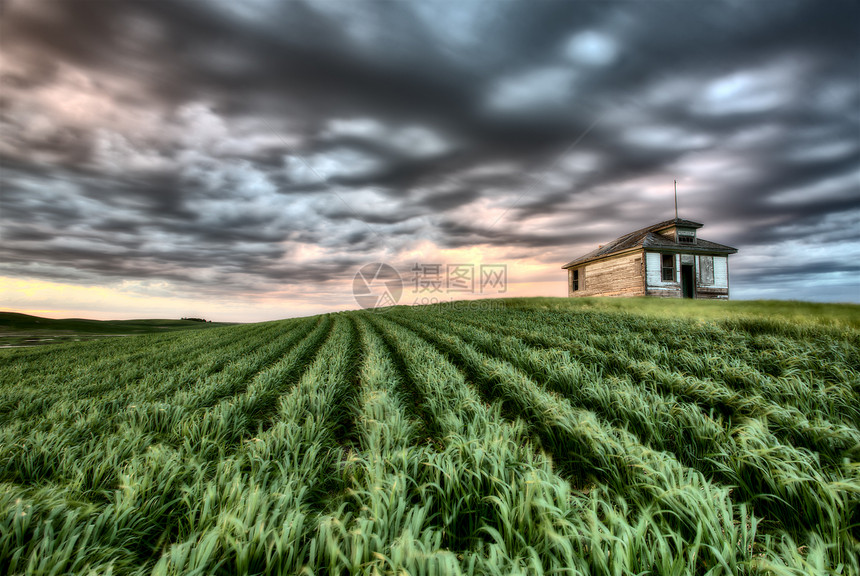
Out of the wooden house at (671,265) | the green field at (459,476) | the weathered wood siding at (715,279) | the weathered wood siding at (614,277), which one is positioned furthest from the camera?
the weathered wood siding at (715,279)

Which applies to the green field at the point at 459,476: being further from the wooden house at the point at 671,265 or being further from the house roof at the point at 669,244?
the house roof at the point at 669,244

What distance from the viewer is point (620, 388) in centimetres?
484

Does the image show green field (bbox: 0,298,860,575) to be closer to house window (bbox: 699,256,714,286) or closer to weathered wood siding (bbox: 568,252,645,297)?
weathered wood siding (bbox: 568,252,645,297)

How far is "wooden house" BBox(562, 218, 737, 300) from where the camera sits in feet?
73.8

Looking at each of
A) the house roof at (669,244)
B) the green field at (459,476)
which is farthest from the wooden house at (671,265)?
the green field at (459,476)

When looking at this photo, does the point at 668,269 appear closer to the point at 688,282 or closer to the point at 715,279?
the point at 688,282

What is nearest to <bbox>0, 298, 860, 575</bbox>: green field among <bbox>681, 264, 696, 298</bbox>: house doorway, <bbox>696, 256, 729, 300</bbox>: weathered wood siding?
<bbox>681, 264, 696, 298</bbox>: house doorway

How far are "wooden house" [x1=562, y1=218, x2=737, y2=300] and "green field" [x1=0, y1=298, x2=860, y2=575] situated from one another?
16847 millimetres

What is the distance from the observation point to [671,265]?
23.0 metres

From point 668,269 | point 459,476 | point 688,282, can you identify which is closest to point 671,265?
point 668,269

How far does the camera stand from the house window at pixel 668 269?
22797mm

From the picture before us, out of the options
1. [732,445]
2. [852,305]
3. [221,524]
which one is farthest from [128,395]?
[852,305]

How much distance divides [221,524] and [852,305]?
21494mm

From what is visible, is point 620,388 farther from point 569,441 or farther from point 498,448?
point 498,448
